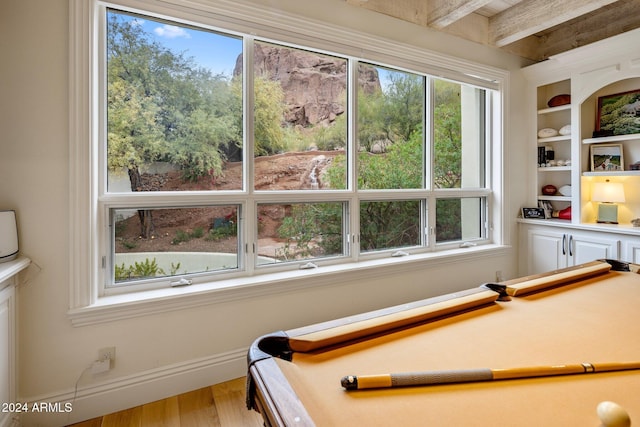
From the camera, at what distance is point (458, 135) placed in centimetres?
332

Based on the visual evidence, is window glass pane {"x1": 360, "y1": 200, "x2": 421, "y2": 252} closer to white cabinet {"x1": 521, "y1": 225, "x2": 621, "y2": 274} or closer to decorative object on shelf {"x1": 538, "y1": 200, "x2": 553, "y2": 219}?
white cabinet {"x1": 521, "y1": 225, "x2": 621, "y2": 274}

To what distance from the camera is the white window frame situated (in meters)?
1.72

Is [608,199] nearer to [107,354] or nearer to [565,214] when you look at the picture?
[565,214]

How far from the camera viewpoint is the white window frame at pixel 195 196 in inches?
67.9

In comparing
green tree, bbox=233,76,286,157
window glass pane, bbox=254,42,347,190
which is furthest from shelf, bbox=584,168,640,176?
green tree, bbox=233,76,286,157

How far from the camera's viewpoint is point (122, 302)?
1.82m

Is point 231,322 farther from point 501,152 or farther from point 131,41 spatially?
point 501,152

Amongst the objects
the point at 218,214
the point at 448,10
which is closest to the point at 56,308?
the point at 218,214

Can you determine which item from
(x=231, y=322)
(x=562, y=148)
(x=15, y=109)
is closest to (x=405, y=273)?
(x=231, y=322)

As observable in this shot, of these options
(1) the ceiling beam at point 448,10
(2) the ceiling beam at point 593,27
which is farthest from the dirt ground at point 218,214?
(2) the ceiling beam at point 593,27

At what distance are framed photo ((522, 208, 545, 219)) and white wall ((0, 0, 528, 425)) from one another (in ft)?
9.98

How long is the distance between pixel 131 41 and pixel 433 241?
2775 mm

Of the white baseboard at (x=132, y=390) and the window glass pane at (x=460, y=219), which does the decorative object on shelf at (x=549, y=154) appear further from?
the white baseboard at (x=132, y=390)

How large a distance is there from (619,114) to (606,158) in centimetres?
41
